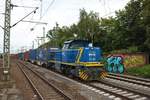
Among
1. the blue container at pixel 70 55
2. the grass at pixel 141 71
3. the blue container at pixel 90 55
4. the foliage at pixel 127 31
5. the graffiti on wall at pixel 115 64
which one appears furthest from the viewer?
the foliage at pixel 127 31

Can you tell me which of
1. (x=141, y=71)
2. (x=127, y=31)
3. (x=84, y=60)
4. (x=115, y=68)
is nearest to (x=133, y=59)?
(x=115, y=68)

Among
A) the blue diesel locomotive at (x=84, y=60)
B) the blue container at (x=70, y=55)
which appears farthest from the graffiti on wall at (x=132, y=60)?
the blue diesel locomotive at (x=84, y=60)

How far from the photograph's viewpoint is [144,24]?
39281mm

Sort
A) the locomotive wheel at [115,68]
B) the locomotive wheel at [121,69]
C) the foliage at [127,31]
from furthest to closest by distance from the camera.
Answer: the foliage at [127,31] < the locomotive wheel at [115,68] < the locomotive wheel at [121,69]

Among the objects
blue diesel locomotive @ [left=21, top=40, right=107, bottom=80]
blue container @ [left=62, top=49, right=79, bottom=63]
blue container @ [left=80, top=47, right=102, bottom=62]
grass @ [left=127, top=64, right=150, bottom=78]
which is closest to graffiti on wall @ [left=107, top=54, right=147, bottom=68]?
grass @ [left=127, top=64, right=150, bottom=78]

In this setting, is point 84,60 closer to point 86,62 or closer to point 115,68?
point 86,62

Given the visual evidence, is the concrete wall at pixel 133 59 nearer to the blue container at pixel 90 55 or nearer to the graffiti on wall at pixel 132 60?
the graffiti on wall at pixel 132 60

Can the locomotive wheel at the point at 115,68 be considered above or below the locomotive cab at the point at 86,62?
below

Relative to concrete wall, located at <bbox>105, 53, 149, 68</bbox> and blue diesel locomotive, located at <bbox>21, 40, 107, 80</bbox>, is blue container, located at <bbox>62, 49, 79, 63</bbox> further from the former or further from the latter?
concrete wall, located at <bbox>105, 53, 149, 68</bbox>

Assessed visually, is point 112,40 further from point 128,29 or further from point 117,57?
point 117,57

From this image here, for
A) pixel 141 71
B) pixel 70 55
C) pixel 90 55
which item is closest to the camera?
pixel 90 55

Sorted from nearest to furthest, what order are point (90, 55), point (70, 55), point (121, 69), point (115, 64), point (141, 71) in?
point (90, 55) < point (70, 55) < point (141, 71) < point (121, 69) < point (115, 64)

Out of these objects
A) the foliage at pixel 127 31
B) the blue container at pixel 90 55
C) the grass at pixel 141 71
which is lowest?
the grass at pixel 141 71

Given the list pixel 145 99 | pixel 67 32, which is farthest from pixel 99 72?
pixel 67 32
